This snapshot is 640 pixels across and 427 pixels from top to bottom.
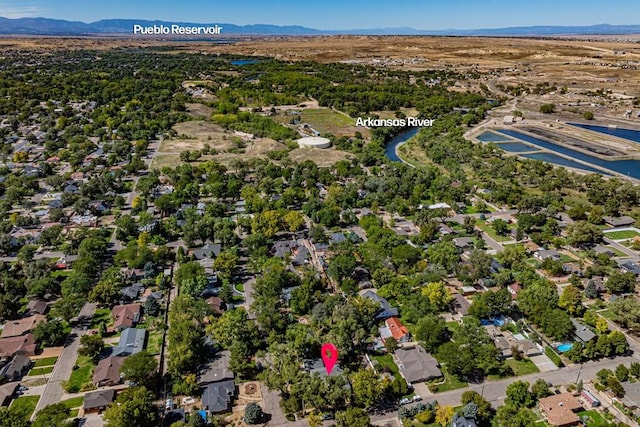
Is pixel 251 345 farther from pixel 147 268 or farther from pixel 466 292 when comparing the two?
pixel 466 292

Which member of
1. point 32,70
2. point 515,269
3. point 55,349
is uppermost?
point 32,70

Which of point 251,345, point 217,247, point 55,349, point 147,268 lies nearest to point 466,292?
point 251,345

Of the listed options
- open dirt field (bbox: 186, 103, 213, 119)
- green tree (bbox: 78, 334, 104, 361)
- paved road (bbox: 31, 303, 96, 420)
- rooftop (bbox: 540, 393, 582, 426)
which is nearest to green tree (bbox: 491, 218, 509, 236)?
rooftop (bbox: 540, 393, 582, 426)

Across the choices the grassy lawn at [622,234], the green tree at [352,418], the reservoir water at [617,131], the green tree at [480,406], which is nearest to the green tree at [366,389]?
the green tree at [352,418]

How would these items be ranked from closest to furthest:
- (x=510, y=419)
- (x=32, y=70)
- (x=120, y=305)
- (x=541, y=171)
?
1. (x=510, y=419)
2. (x=120, y=305)
3. (x=541, y=171)
4. (x=32, y=70)

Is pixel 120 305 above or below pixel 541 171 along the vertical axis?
below

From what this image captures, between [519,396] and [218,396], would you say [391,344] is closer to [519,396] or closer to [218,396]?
[519,396]

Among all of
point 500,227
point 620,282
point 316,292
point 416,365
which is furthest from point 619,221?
point 316,292

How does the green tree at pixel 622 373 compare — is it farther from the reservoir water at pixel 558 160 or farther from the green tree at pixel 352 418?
the reservoir water at pixel 558 160
